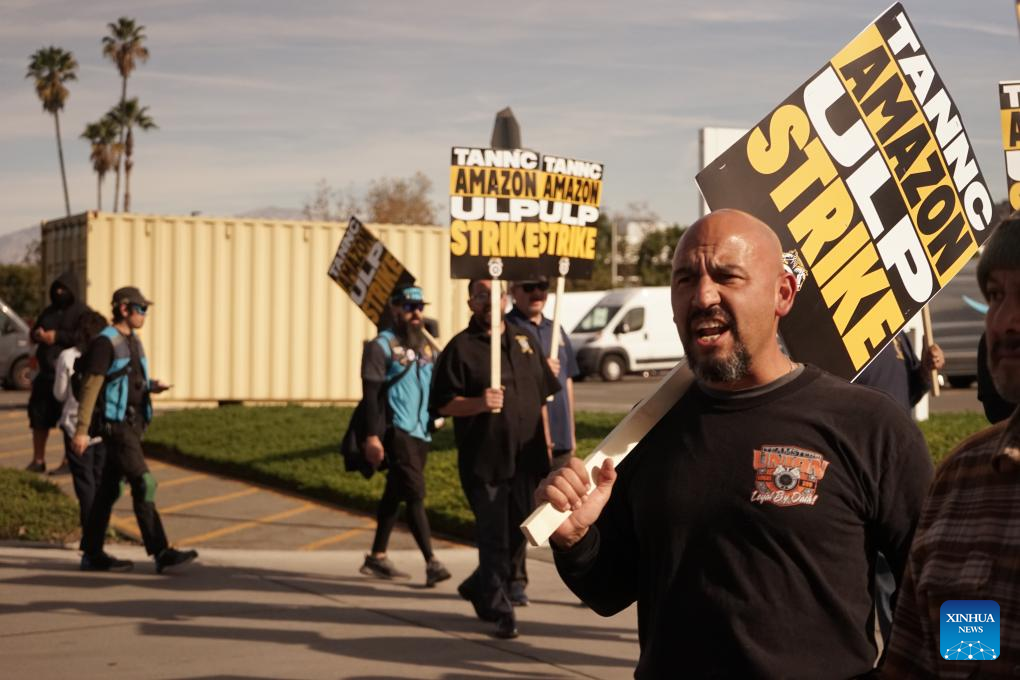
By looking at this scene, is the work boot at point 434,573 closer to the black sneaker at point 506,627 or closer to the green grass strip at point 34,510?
the black sneaker at point 506,627

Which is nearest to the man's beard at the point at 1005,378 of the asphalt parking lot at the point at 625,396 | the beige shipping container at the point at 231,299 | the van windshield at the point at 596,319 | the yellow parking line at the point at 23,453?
the yellow parking line at the point at 23,453

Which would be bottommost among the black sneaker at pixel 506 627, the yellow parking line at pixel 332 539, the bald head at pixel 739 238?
the yellow parking line at pixel 332 539

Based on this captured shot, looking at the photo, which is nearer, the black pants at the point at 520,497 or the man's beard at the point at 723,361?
the man's beard at the point at 723,361

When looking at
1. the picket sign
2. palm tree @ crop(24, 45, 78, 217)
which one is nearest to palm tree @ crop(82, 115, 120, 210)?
palm tree @ crop(24, 45, 78, 217)

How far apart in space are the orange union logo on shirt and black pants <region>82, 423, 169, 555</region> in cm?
736

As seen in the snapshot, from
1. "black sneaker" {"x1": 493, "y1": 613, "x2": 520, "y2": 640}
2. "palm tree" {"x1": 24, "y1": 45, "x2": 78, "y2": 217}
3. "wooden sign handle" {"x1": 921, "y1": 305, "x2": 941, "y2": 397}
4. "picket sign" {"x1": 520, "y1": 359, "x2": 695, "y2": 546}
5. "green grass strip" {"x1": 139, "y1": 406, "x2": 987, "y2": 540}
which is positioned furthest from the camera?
"palm tree" {"x1": 24, "y1": 45, "x2": 78, "y2": 217}

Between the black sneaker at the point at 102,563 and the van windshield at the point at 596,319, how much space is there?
23.7 metres

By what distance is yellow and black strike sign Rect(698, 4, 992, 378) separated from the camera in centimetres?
389

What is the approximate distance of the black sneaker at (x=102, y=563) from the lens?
396 inches

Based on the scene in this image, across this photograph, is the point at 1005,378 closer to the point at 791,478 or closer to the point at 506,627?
the point at 791,478

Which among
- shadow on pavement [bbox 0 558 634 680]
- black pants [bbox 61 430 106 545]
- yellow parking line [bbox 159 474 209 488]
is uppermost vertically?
black pants [bbox 61 430 106 545]

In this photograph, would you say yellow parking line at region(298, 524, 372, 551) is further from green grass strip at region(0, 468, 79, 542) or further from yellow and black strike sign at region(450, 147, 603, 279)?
yellow and black strike sign at region(450, 147, 603, 279)

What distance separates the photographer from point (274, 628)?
8.23 meters

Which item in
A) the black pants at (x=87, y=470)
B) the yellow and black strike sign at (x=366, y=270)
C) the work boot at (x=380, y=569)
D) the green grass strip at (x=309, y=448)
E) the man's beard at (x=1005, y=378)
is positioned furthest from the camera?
the green grass strip at (x=309, y=448)
